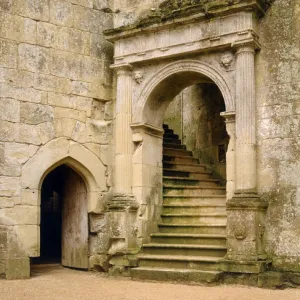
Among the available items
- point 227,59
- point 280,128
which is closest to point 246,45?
point 227,59

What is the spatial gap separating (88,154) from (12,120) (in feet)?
4.89

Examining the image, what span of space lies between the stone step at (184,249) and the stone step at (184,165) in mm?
2679

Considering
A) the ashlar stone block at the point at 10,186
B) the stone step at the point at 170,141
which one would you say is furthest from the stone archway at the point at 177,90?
the stone step at the point at 170,141

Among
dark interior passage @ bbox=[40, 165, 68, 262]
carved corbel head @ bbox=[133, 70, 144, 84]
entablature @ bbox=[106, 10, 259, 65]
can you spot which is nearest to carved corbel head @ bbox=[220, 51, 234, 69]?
entablature @ bbox=[106, 10, 259, 65]

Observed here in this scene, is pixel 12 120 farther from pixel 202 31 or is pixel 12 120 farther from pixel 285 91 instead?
pixel 285 91

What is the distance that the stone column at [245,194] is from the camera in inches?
332

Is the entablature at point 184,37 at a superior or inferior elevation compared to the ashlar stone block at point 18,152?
superior

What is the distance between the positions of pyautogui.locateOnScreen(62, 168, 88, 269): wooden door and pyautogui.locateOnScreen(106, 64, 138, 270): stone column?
71 cm

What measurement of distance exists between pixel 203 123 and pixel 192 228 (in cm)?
362

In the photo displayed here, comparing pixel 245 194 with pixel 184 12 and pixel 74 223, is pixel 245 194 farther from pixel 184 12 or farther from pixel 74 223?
pixel 74 223

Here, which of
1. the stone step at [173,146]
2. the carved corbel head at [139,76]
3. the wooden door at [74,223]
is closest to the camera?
the carved corbel head at [139,76]

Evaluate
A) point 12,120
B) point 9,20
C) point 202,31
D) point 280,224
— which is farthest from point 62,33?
point 280,224

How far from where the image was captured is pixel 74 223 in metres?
10.7

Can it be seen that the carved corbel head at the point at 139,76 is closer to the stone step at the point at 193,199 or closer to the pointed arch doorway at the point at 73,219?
the pointed arch doorway at the point at 73,219
